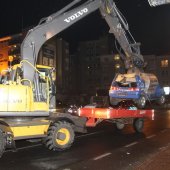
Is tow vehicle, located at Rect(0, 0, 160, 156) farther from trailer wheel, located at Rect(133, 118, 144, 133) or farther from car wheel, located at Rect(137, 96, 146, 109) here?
car wheel, located at Rect(137, 96, 146, 109)

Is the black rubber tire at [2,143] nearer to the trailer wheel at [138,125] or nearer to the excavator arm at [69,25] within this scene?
the excavator arm at [69,25]

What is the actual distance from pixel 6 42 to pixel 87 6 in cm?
8406

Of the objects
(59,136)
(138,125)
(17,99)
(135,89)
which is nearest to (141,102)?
(135,89)

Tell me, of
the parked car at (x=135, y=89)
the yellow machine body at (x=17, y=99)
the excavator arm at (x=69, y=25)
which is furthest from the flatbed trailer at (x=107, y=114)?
the yellow machine body at (x=17, y=99)

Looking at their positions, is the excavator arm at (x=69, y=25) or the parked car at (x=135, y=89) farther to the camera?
the parked car at (x=135, y=89)

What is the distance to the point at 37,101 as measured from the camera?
42.4 ft

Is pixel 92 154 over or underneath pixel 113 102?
underneath

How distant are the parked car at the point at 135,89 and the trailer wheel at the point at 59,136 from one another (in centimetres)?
667

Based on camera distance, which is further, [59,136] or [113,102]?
[113,102]

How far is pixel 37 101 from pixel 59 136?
1504 mm

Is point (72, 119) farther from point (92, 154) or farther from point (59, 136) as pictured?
point (92, 154)

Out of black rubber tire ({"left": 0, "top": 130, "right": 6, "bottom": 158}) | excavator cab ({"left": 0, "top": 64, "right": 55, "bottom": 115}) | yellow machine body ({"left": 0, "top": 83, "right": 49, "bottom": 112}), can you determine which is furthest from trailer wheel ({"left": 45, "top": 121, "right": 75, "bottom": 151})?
black rubber tire ({"left": 0, "top": 130, "right": 6, "bottom": 158})

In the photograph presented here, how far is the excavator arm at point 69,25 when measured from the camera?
43.9ft

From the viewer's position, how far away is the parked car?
19.3 metres
